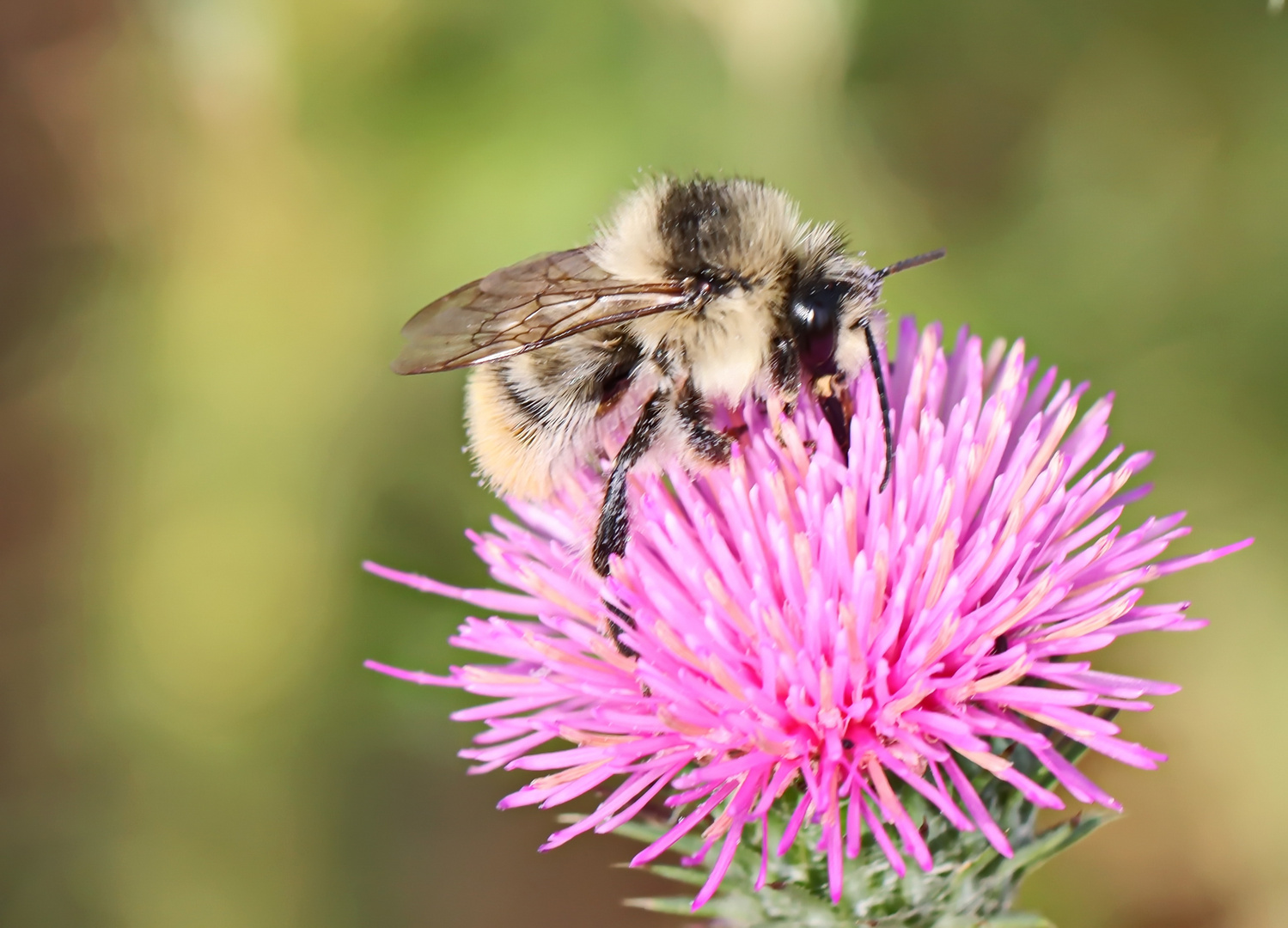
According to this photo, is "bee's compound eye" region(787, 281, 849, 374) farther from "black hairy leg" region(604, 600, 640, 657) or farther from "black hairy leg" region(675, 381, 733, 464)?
"black hairy leg" region(604, 600, 640, 657)

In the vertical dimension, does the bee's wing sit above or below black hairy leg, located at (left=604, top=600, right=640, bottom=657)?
above

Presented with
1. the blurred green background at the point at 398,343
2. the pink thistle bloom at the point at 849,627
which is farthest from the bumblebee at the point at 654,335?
the blurred green background at the point at 398,343

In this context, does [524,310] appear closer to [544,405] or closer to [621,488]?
[544,405]

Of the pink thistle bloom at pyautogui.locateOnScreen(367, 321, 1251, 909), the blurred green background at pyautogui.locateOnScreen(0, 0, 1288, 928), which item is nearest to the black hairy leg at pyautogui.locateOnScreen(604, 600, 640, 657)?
the pink thistle bloom at pyautogui.locateOnScreen(367, 321, 1251, 909)

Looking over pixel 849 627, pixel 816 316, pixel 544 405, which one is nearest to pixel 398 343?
pixel 544 405

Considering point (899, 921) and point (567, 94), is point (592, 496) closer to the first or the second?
point (899, 921)

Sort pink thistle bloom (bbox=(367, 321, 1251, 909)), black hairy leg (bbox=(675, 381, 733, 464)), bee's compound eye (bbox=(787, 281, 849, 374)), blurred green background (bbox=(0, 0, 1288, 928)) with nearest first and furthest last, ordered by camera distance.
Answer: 1. pink thistle bloom (bbox=(367, 321, 1251, 909))
2. bee's compound eye (bbox=(787, 281, 849, 374))
3. black hairy leg (bbox=(675, 381, 733, 464))
4. blurred green background (bbox=(0, 0, 1288, 928))

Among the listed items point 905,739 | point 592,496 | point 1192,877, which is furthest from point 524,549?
point 1192,877
